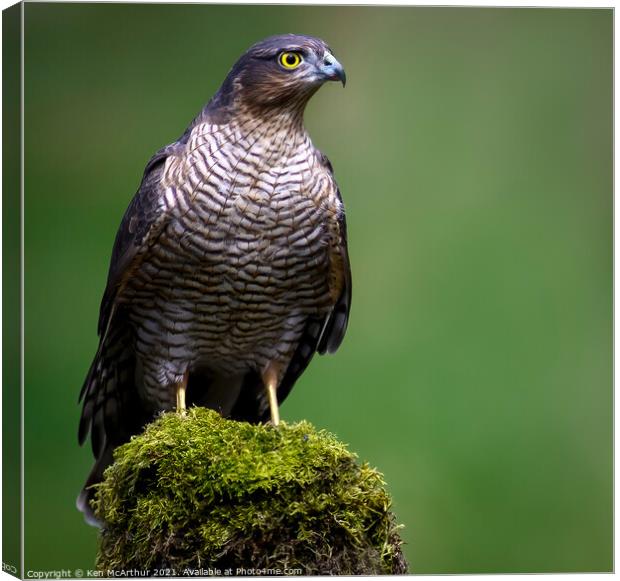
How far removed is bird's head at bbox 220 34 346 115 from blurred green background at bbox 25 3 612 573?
37 cm

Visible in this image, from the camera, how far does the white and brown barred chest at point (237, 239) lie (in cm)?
486

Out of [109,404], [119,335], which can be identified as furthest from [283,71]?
[109,404]

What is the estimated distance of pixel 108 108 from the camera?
17.5 feet

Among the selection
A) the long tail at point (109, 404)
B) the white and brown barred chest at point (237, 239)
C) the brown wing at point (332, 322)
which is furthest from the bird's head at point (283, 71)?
the long tail at point (109, 404)

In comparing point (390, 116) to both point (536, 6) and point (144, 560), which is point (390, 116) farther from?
point (144, 560)

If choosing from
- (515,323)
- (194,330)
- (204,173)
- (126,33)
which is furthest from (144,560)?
(515,323)

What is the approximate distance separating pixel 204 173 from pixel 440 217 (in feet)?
7.22

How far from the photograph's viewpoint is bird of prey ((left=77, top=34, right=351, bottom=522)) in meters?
4.88

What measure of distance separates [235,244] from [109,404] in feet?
4.14

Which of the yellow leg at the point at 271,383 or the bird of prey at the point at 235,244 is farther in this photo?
the yellow leg at the point at 271,383

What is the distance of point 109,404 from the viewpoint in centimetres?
556

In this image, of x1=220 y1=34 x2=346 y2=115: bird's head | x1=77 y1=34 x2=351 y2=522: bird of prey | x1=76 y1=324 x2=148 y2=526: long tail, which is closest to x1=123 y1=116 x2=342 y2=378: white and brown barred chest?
x1=77 y1=34 x2=351 y2=522: bird of prey

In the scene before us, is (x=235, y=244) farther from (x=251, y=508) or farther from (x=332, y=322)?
(x=251, y=508)

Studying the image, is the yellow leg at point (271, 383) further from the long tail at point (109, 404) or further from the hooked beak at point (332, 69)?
the hooked beak at point (332, 69)
